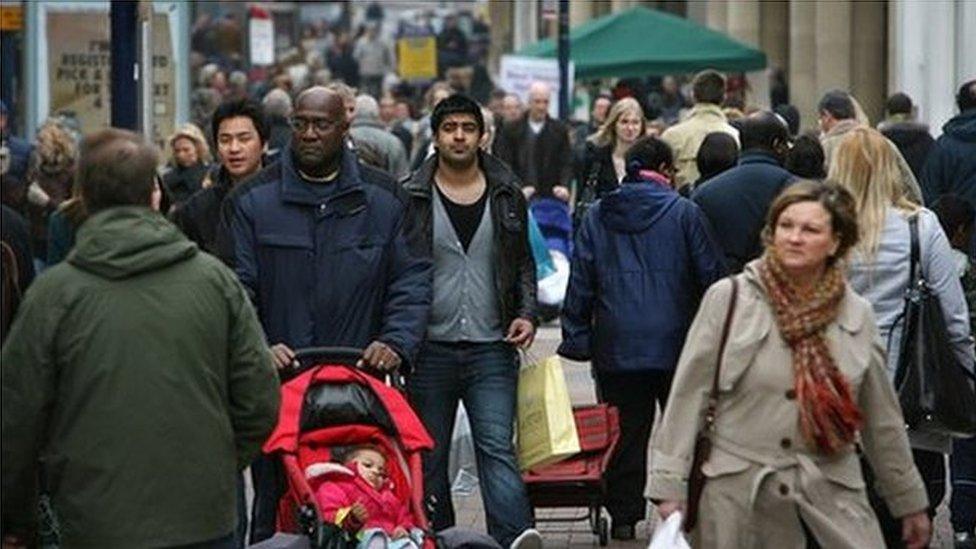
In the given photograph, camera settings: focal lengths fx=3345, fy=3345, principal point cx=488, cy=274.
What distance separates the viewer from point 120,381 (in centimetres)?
Answer: 826

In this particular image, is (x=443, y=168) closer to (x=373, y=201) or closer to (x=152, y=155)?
(x=373, y=201)

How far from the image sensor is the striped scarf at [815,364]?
900 centimetres

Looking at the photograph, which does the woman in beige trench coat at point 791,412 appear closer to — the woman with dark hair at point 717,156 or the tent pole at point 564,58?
the woman with dark hair at point 717,156

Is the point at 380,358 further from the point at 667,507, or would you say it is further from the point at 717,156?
the point at 717,156

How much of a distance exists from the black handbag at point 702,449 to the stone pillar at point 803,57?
3295cm

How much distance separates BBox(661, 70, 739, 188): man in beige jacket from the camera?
2000cm

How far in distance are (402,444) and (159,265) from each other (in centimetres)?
255

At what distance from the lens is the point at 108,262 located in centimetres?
827

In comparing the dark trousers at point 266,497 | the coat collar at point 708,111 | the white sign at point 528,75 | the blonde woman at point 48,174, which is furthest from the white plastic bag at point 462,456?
the white sign at point 528,75

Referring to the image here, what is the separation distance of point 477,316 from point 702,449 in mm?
3196

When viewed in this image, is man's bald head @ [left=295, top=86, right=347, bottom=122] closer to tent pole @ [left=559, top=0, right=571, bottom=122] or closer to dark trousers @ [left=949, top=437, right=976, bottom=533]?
dark trousers @ [left=949, top=437, right=976, bottom=533]

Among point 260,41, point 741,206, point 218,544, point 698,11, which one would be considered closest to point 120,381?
point 218,544

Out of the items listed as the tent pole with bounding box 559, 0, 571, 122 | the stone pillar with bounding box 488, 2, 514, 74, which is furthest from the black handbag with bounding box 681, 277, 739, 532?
the stone pillar with bounding box 488, 2, 514, 74

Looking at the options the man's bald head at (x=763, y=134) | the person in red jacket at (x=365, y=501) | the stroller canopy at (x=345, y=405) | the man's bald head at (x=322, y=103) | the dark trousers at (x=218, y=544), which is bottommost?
the person in red jacket at (x=365, y=501)
